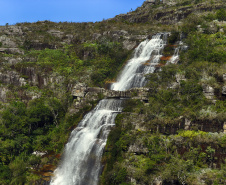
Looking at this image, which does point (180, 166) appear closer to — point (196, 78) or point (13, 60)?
point (196, 78)

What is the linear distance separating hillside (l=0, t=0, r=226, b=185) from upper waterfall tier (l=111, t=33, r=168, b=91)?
5.50 ft

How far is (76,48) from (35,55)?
1025 centimetres

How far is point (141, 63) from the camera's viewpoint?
142 feet

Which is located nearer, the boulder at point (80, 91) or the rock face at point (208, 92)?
the rock face at point (208, 92)

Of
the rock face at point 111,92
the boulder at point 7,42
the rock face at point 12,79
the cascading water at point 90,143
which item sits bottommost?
the cascading water at point 90,143

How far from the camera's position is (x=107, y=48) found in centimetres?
5297

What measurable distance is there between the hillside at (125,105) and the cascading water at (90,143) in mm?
1216

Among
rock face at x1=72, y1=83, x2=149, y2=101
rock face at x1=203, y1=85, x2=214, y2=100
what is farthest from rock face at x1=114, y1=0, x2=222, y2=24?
rock face at x1=203, y1=85, x2=214, y2=100

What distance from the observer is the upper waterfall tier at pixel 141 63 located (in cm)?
3915

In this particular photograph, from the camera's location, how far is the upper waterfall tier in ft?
128

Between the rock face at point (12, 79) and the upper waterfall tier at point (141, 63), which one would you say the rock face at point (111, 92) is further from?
the rock face at point (12, 79)

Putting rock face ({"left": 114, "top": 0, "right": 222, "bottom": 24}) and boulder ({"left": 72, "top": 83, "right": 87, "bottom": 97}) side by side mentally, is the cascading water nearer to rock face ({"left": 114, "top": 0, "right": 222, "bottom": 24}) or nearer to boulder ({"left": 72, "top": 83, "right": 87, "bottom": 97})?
boulder ({"left": 72, "top": 83, "right": 87, "bottom": 97})

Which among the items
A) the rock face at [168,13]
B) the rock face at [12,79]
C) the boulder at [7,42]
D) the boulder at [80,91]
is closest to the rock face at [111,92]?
the boulder at [80,91]

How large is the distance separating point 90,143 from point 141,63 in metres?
21.8
